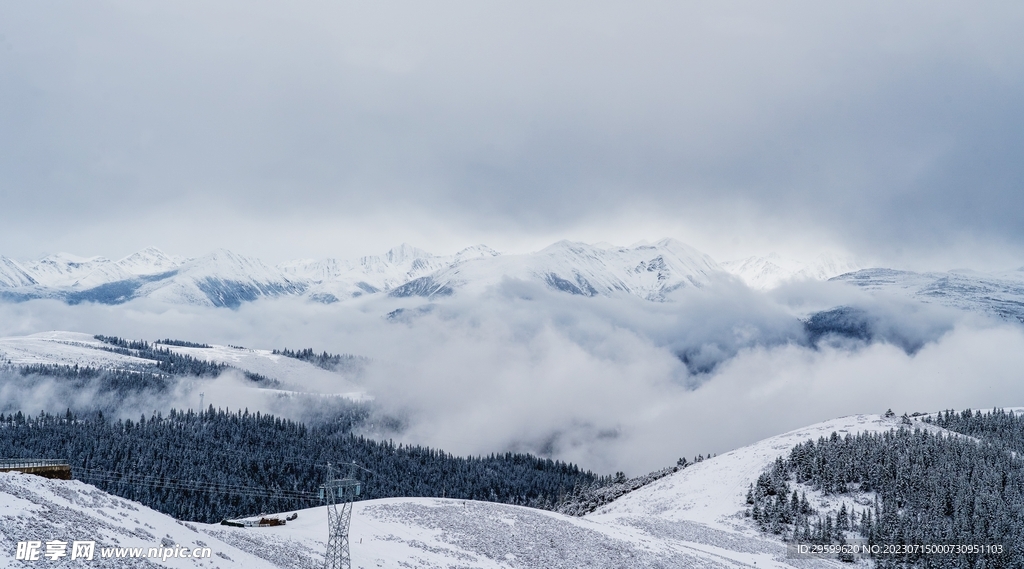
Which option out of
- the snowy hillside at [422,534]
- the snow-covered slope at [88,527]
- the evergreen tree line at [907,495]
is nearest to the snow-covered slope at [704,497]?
the snowy hillside at [422,534]

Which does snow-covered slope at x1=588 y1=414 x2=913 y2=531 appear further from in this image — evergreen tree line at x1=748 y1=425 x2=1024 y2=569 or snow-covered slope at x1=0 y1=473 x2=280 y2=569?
snow-covered slope at x1=0 y1=473 x2=280 y2=569

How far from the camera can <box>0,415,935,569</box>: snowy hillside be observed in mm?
53188

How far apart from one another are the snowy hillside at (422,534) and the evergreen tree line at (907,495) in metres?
9.53

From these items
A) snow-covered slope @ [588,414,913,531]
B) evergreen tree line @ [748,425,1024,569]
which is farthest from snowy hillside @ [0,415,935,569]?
evergreen tree line @ [748,425,1024,569]

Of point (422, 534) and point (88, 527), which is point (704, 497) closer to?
point (422, 534)

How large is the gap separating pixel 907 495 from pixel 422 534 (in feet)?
384

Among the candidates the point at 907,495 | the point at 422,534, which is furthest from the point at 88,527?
the point at 907,495

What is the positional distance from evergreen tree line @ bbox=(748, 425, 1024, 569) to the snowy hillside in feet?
31.3

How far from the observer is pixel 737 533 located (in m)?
135

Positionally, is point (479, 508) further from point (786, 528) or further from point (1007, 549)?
point (1007, 549)

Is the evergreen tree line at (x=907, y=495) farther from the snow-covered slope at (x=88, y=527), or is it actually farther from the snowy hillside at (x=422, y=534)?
the snow-covered slope at (x=88, y=527)

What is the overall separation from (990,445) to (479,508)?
531 ft

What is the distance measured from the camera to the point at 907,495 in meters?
152

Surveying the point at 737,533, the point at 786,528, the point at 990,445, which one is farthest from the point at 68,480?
the point at 990,445
